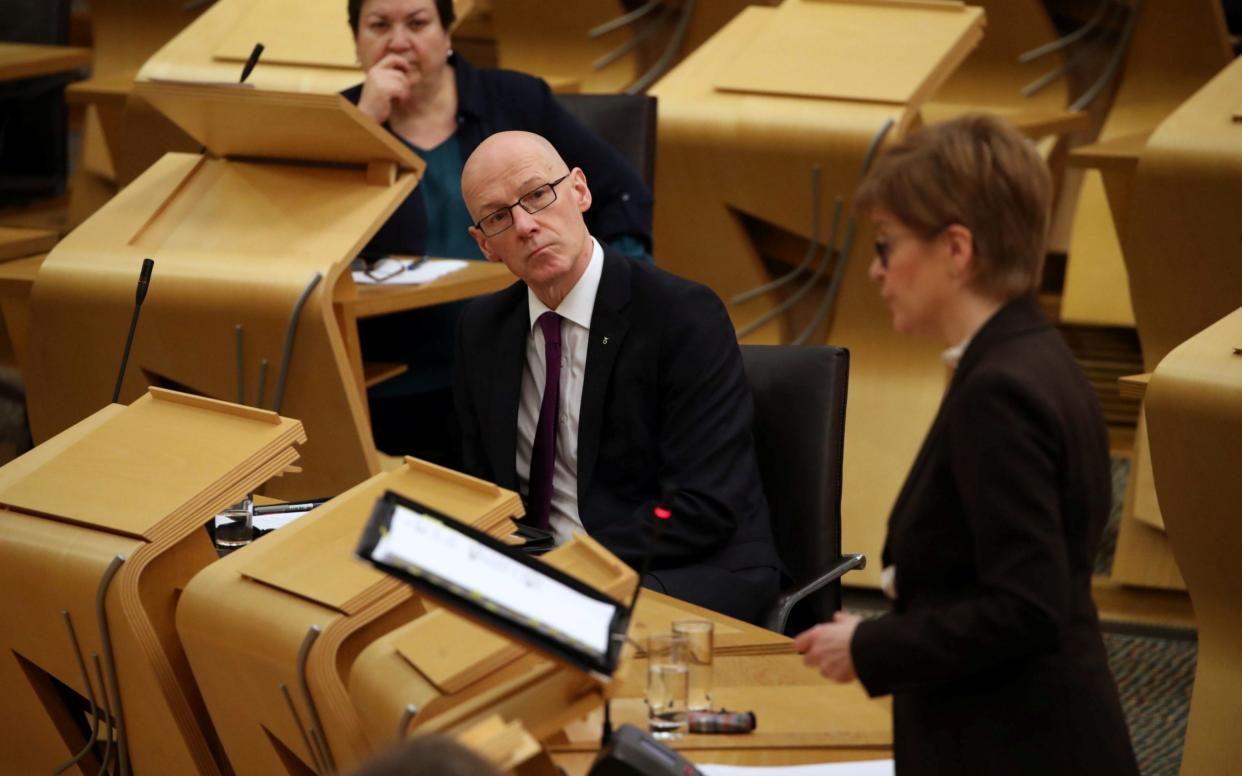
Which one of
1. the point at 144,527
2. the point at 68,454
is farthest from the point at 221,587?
the point at 68,454

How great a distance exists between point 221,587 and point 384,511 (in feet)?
1.96

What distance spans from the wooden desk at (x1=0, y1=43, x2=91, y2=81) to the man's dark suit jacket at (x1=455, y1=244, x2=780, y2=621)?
2.70 metres

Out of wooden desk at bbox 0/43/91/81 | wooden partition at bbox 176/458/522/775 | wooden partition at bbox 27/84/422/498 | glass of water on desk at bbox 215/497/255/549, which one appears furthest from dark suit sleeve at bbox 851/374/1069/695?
wooden desk at bbox 0/43/91/81

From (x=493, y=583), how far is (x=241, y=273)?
5.67 feet

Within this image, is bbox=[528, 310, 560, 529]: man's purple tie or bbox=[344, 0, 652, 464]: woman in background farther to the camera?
bbox=[344, 0, 652, 464]: woman in background

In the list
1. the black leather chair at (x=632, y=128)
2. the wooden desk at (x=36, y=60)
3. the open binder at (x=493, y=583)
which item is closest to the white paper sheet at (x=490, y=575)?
the open binder at (x=493, y=583)

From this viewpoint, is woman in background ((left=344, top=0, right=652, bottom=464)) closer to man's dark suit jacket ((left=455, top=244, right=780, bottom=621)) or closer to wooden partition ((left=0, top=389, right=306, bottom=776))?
man's dark suit jacket ((left=455, top=244, right=780, bottom=621))

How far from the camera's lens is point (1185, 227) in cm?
365

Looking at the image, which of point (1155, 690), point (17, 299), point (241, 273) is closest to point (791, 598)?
point (241, 273)

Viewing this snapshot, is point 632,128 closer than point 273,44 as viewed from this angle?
Yes

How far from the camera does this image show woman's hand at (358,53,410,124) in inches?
140

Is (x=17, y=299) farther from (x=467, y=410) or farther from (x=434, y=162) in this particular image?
(x=467, y=410)

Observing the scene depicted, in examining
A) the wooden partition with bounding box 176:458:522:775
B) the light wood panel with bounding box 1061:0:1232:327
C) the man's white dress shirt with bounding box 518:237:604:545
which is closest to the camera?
the wooden partition with bounding box 176:458:522:775

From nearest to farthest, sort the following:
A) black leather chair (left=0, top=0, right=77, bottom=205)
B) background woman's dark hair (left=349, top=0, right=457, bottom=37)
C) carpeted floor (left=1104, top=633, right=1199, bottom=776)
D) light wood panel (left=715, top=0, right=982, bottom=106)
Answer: carpeted floor (left=1104, top=633, right=1199, bottom=776) < background woman's dark hair (left=349, top=0, right=457, bottom=37) < light wood panel (left=715, top=0, right=982, bottom=106) < black leather chair (left=0, top=0, right=77, bottom=205)
